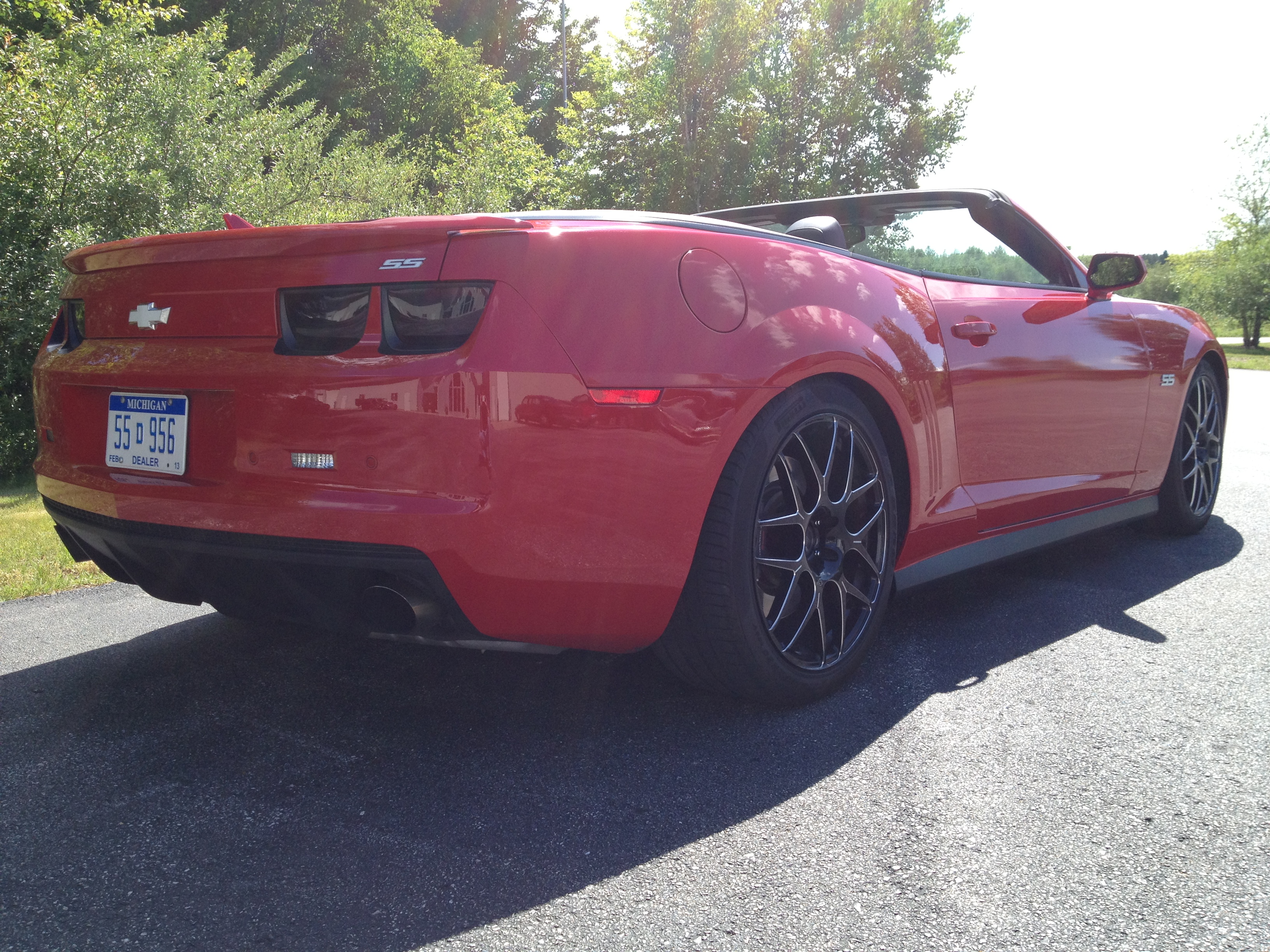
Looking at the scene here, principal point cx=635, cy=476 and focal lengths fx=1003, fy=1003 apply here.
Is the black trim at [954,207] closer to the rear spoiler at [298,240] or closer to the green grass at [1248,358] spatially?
the rear spoiler at [298,240]

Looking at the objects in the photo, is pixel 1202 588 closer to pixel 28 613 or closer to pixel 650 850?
pixel 650 850

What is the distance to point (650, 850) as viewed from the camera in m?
1.89

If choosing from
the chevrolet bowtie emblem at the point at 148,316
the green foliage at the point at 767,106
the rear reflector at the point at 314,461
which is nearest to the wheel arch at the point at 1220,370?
the rear reflector at the point at 314,461

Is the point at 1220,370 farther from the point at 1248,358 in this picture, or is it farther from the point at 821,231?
the point at 1248,358

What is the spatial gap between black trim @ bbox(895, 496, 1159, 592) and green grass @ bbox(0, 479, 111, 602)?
321 centimetres

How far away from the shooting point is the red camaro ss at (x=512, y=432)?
2.06 meters

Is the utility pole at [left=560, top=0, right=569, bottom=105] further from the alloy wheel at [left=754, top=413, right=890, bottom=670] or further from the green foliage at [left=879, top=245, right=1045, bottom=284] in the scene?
the alloy wheel at [left=754, top=413, right=890, bottom=670]

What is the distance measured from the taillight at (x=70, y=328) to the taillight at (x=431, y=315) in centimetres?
102

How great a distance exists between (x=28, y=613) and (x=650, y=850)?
110 inches

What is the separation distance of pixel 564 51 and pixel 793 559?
99.2 ft

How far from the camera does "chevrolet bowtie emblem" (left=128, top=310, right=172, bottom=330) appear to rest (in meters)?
2.38

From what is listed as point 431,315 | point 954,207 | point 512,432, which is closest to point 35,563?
point 431,315

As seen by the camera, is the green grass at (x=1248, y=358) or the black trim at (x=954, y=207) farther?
the green grass at (x=1248, y=358)

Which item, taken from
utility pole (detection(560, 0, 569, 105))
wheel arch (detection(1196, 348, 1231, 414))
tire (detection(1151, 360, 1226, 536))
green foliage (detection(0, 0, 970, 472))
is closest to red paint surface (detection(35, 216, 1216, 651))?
tire (detection(1151, 360, 1226, 536))
